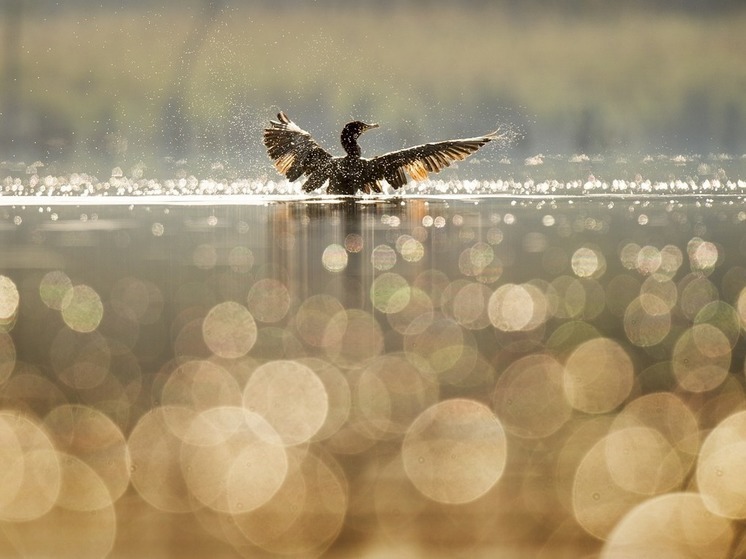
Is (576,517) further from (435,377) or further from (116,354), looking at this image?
(116,354)

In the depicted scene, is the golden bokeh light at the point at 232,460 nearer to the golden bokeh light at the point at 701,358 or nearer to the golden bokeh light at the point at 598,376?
the golden bokeh light at the point at 598,376

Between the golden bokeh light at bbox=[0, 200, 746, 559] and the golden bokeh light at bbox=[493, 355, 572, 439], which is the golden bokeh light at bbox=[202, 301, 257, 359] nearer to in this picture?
the golden bokeh light at bbox=[0, 200, 746, 559]

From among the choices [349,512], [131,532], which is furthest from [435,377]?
[131,532]

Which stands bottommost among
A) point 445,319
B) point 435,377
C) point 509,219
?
point 435,377

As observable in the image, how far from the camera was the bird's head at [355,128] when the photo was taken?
32594 millimetres

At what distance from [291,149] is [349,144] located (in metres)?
2.72

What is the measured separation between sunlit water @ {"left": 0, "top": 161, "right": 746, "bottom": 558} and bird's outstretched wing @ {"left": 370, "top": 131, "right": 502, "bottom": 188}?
47.7ft

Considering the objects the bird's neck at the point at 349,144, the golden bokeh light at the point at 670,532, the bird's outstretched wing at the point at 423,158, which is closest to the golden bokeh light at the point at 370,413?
the golden bokeh light at the point at 670,532

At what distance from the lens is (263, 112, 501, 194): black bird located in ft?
96.0

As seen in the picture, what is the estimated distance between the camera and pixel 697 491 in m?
5.01

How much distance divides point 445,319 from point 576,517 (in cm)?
577

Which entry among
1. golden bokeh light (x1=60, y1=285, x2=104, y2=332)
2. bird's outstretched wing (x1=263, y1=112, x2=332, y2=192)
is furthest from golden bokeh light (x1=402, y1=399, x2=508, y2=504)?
bird's outstretched wing (x1=263, y1=112, x2=332, y2=192)

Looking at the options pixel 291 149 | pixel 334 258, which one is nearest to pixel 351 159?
pixel 291 149

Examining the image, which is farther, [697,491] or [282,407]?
[282,407]
